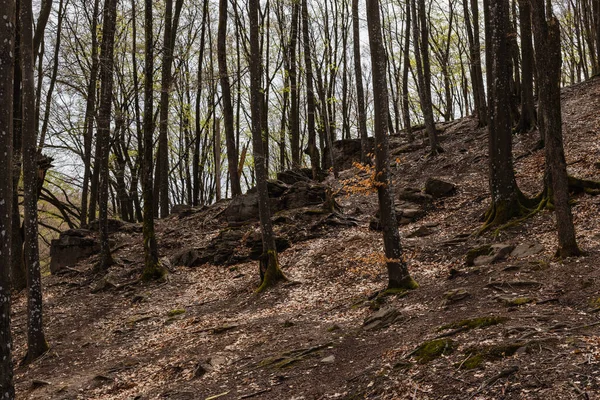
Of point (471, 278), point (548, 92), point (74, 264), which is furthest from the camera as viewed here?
point (74, 264)

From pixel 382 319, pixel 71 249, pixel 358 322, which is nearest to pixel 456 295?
pixel 382 319

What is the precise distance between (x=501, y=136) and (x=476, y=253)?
311cm

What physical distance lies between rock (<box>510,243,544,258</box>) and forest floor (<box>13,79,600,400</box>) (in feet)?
0.37

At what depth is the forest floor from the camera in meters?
5.28

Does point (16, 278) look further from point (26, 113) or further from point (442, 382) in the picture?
point (442, 382)

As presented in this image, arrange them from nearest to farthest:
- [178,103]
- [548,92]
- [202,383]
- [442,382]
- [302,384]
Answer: [442,382]
[302,384]
[202,383]
[548,92]
[178,103]

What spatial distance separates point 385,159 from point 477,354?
4.41 meters

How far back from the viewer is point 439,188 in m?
16.1

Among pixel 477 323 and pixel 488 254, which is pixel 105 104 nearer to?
pixel 488 254

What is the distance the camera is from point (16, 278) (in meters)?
16.0

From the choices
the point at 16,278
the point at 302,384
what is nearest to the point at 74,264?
the point at 16,278

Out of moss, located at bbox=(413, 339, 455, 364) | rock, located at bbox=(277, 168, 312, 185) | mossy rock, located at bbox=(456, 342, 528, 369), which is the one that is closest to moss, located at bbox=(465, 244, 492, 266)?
moss, located at bbox=(413, 339, 455, 364)

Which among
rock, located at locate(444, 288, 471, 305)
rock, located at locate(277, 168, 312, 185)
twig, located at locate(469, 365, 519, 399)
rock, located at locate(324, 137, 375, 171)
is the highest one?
rock, located at locate(324, 137, 375, 171)

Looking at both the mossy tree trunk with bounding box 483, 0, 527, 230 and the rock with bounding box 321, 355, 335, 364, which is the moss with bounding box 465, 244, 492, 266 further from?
the rock with bounding box 321, 355, 335, 364
